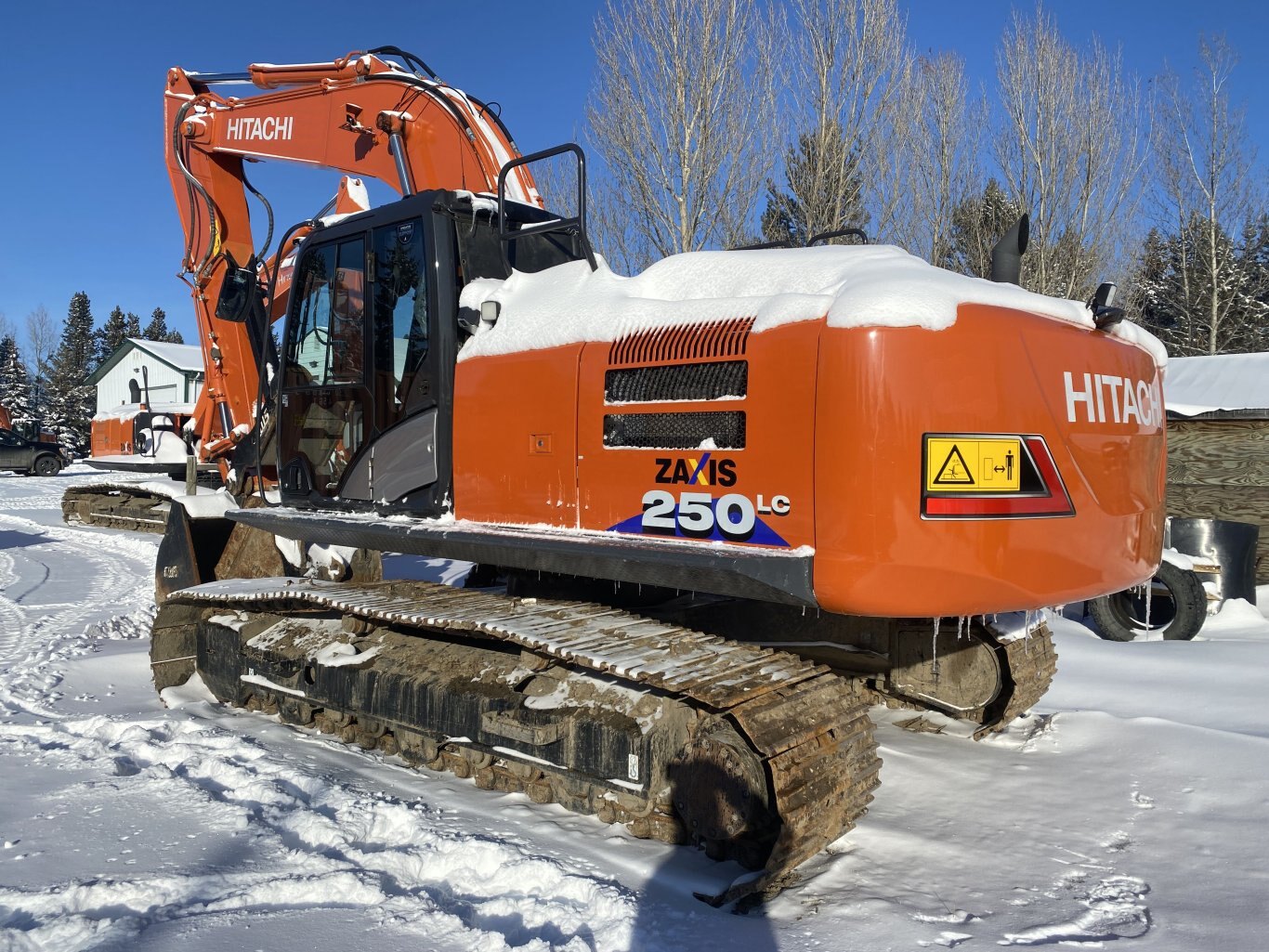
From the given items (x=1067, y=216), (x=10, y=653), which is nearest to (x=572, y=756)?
(x=10, y=653)

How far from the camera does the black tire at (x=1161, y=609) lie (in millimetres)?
7238

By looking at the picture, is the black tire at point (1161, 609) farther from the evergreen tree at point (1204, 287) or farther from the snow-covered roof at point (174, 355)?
the snow-covered roof at point (174, 355)

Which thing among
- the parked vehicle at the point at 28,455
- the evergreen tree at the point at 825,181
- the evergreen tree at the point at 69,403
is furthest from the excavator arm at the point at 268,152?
the evergreen tree at the point at 69,403

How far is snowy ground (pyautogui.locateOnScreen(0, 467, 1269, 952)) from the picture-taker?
2.75 meters

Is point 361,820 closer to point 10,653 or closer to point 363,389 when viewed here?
point 363,389

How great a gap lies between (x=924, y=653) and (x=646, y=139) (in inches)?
542

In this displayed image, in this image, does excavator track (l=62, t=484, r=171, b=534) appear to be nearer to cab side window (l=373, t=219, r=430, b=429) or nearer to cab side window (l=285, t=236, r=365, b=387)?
cab side window (l=285, t=236, r=365, b=387)

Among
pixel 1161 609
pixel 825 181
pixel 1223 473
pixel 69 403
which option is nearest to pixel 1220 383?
pixel 1223 473

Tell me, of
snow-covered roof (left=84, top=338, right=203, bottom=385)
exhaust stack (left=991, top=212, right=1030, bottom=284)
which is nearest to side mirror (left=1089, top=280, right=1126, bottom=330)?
exhaust stack (left=991, top=212, right=1030, bottom=284)

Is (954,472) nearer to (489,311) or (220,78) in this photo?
(489,311)

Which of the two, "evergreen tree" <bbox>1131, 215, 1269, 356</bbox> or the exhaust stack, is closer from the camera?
the exhaust stack

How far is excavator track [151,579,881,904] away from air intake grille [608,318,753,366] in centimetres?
101

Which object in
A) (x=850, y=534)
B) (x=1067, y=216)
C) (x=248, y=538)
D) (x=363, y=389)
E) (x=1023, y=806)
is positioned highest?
(x=1067, y=216)

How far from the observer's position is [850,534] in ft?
9.18
